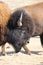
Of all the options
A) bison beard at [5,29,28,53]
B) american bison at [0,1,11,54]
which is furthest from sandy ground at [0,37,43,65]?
american bison at [0,1,11,54]

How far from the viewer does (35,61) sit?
8242 millimetres

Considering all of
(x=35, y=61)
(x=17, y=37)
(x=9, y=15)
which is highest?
(x=9, y=15)

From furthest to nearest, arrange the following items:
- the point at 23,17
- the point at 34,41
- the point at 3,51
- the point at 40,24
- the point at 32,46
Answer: the point at 34,41 < the point at 32,46 < the point at 3,51 < the point at 40,24 < the point at 23,17

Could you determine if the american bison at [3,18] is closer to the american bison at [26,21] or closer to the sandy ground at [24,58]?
the american bison at [26,21]

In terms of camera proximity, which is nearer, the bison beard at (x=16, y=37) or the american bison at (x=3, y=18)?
the american bison at (x=3, y=18)

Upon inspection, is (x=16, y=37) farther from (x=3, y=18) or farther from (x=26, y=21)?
(x=3, y=18)

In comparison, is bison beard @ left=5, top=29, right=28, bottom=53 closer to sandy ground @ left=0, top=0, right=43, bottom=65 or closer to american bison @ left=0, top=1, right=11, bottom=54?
american bison @ left=0, top=1, right=11, bottom=54

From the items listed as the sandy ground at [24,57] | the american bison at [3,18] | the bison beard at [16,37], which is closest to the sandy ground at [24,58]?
the sandy ground at [24,57]

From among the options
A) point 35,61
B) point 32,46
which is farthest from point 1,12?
point 32,46

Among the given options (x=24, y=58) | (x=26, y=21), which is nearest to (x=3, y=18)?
(x=26, y=21)

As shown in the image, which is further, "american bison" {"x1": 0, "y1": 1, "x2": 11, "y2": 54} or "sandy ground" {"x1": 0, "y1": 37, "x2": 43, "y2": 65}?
"sandy ground" {"x1": 0, "y1": 37, "x2": 43, "y2": 65}

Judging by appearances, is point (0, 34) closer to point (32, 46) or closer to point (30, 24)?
point (30, 24)

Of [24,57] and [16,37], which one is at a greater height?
[16,37]

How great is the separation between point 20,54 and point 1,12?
1.77 metres
